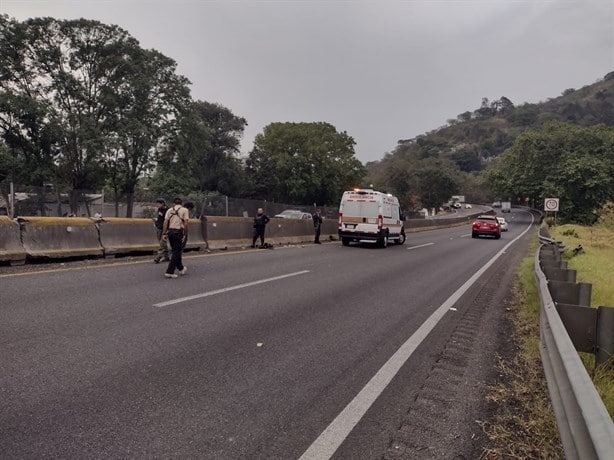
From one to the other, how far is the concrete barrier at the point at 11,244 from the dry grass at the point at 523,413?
10064 mm

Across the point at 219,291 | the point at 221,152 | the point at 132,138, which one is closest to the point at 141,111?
the point at 132,138

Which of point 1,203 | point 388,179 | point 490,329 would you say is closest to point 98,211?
point 1,203

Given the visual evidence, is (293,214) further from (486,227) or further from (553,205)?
(553,205)

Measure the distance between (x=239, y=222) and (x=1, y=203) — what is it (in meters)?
8.54

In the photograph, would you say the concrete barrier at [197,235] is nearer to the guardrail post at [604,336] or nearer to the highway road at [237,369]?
the highway road at [237,369]

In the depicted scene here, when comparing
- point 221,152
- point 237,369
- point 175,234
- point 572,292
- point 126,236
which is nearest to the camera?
point 237,369

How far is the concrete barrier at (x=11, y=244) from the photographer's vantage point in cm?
981

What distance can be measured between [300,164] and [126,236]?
50.2 meters

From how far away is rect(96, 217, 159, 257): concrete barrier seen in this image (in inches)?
480

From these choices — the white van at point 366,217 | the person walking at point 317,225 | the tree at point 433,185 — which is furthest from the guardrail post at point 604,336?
the tree at point 433,185

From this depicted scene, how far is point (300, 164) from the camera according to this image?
62.0 metres

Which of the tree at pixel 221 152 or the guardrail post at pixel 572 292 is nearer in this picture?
the guardrail post at pixel 572 292

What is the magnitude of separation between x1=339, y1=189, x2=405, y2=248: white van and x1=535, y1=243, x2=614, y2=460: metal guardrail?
15737 mm

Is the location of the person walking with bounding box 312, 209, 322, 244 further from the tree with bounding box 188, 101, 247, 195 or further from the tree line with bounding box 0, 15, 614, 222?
the tree with bounding box 188, 101, 247, 195
